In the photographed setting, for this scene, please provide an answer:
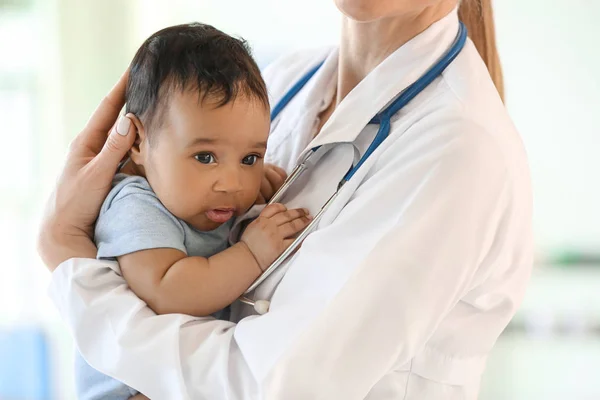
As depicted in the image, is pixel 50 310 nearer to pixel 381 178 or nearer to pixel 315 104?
pixel 315 104

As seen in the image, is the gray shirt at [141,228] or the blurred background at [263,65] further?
the blurred background at [263,65]

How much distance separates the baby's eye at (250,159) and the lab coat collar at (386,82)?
71 millimetres

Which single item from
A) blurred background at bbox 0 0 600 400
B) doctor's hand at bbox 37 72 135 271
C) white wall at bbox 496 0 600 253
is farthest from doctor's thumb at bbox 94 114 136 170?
white wall at bbox 496 0 600 253

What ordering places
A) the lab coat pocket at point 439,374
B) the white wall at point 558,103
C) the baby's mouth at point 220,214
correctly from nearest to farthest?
1. the lab coat pocket at point 439,374
2. the baby's mouth at point 220,214
3. the white wall at point 558,103

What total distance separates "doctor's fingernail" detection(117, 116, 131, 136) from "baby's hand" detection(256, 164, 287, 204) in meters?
0.22

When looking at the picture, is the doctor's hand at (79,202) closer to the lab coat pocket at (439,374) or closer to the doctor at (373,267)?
the doctor at (373,267)

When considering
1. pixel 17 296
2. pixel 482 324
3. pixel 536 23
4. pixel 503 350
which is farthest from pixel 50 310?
pixel 482 324

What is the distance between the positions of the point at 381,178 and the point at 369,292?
16cm

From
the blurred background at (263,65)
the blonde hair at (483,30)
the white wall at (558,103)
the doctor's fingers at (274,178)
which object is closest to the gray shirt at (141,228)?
the doctor's fingers at (274,178)

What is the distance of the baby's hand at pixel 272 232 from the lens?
1069 millimetres

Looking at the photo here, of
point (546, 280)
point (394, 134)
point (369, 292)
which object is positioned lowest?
point (546, 280)

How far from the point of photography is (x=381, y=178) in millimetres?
998

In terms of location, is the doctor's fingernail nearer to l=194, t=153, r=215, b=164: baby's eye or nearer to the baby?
the baby

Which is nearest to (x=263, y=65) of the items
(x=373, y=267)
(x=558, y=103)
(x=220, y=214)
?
(x=558, y=103)
